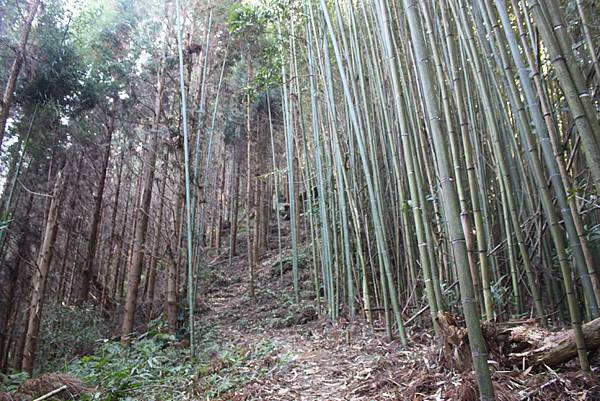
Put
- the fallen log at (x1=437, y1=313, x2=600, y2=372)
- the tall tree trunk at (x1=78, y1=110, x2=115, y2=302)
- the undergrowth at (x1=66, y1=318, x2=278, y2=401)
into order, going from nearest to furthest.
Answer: the fallen log at (x1=437, y1=313, x2=600, y2=372) → the undergrowth at (x1=66, y1=318, x2=278, y2=401) → the tall tree trunk at (x1=78, y1=110, x2=115, y2=302)

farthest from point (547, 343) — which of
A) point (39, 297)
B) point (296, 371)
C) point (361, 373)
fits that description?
point (39, 297)

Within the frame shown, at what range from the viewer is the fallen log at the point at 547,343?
1.49 metres

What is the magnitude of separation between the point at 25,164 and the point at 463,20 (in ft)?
21.5

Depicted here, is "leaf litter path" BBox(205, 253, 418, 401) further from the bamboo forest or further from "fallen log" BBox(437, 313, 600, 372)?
"fallen log" BBox(437, 313, 600, 372)

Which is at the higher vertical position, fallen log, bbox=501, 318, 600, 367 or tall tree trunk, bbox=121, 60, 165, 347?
tall tree trunk, bbox=121, 60, 165, 347

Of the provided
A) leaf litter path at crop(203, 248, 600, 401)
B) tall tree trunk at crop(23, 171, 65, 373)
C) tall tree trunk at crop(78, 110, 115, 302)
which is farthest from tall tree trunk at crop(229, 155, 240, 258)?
tall tree trunk at crop(23, 171, 65, 373)

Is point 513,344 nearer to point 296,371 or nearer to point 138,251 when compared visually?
point 296,371

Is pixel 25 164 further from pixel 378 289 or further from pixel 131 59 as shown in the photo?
pixel 378 289

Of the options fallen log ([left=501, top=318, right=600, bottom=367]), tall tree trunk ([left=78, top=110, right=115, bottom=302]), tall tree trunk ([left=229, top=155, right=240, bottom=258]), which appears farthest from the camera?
tall tree trunk ([left=229, top=155, right=240, bottom=258])

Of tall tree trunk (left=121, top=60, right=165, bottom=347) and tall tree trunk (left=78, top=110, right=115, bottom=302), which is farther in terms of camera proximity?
tall tree trunk (left=78, top=110, right=115, bottom=302)

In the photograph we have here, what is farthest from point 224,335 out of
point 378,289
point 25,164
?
point 25,164

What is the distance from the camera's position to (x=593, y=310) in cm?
155

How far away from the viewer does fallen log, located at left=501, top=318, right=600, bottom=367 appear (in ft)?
4.89

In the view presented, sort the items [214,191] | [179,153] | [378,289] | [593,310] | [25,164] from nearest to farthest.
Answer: [593,310] → [378,289] → [179,153] → [25,164] → [214,191]
